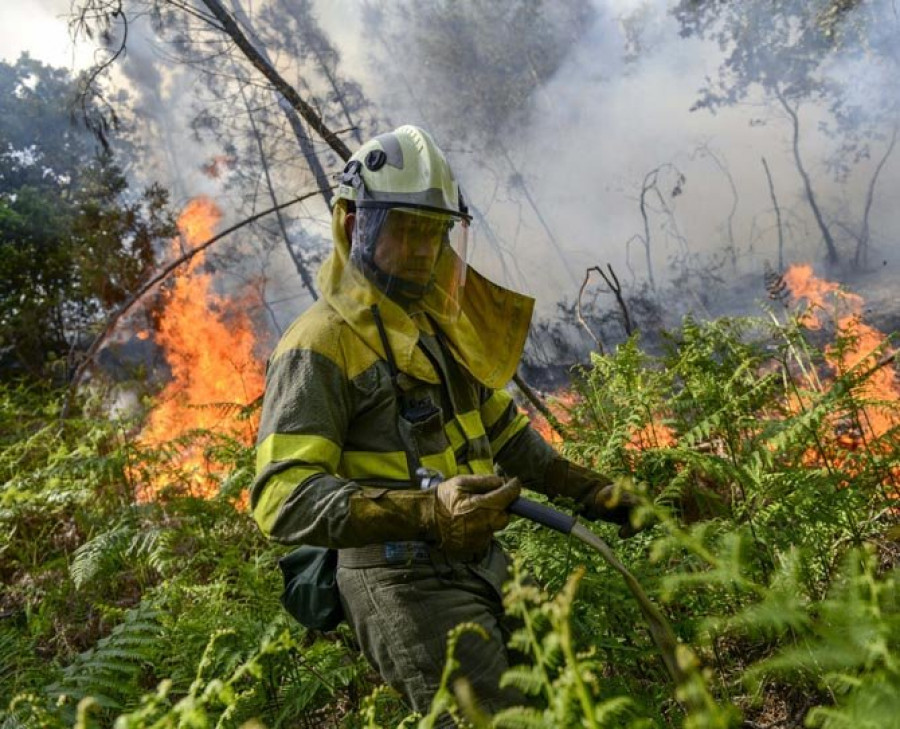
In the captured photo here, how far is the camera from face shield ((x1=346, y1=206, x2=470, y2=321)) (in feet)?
8.89

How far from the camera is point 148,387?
12.3 m

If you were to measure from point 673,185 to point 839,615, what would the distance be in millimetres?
11921

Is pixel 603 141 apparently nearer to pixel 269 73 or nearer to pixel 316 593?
pixel 269 73

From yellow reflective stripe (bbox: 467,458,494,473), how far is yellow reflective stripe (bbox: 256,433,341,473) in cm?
58

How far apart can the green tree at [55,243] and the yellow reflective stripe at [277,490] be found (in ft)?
28.7

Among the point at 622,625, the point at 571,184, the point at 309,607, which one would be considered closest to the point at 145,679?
the point at 309,607

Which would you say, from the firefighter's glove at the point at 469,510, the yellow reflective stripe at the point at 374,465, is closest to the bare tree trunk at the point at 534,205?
the yellow reflective stripe at the point at 374,465

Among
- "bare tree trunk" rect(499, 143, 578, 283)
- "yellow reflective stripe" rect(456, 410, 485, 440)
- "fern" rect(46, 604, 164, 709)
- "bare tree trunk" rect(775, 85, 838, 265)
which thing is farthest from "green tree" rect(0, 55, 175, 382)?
"bare tree trunk" rect(775, 85, 838, 265)

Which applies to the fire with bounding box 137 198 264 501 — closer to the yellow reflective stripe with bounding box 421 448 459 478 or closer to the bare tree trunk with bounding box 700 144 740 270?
the bare tree trunk with bounding box 700 144 740 270

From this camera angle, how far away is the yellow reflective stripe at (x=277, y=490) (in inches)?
85.7

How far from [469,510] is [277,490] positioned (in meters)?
0.62

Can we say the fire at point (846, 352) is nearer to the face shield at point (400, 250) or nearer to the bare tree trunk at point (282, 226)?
the face shield at point (400, 250)

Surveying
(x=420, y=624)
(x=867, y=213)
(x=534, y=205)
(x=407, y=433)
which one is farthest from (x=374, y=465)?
(x=534, y=205)

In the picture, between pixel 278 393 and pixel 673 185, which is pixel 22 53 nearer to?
pixel 673 185
